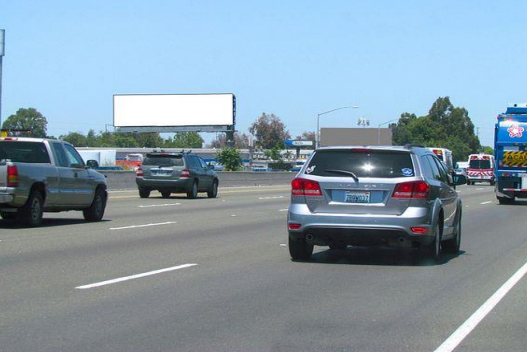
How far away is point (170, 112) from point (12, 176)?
286 feet

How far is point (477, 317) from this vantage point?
8.84 metres

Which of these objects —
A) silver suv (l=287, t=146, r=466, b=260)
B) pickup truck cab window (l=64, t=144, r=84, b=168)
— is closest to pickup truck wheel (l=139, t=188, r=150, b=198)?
pickup truck cab window (l=64, t=144, r=84, b=168)

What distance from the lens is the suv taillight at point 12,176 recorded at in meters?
17.0

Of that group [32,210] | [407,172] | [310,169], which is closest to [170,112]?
[32,210]

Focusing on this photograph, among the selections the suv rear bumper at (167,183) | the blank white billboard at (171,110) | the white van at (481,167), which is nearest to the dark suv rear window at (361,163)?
the suv rear bumper at (167,183)

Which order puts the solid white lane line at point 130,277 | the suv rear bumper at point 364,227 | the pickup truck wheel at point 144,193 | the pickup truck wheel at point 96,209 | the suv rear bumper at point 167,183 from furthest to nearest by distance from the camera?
the pickup truck wheel at point 144,193, the suv rear bumper at point 167,183, the pickup truck wheel at point 96,209, the suv rear bumper at point 364,227, the solid white lane line at point 130,277

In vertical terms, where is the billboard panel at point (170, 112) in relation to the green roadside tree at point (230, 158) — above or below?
above

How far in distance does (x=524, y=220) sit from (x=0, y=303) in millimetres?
18251

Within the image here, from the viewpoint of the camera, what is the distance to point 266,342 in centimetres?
755

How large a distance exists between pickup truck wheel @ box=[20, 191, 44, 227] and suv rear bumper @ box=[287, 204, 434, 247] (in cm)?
723

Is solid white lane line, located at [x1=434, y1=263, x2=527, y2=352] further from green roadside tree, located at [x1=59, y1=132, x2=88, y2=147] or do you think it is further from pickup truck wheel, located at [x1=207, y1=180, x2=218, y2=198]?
green roadside tree, located at [x1=59, y1=132, x2=88, y2=147]

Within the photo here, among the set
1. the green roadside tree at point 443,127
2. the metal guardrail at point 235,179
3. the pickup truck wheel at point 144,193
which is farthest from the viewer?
the green roadside tree at point 443,127

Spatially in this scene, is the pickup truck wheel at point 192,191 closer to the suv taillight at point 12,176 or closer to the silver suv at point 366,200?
the suv taillight at point 12,176

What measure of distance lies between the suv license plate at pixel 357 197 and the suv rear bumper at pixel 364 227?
0.21 metres
